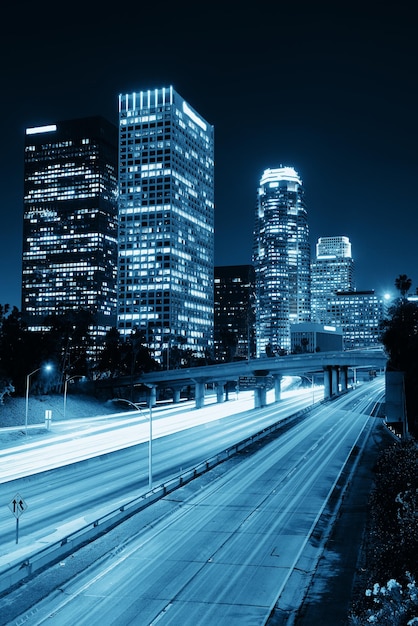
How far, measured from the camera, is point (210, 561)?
27.5 metres

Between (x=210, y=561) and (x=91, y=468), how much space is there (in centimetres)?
2705

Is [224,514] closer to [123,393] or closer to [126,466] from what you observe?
[126,466]

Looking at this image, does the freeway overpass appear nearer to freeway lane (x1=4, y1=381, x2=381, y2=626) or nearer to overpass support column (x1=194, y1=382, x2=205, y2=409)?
overpass support column (x1=194, y1=382, x2=205, y2=409)

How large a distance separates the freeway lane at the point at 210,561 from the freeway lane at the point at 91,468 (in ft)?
14.9

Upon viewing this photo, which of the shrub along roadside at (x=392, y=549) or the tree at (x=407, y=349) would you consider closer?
the shrub along roadside at (x=392, y=549)

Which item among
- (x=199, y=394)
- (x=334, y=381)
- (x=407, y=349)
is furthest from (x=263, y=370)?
(x=407, y=349)

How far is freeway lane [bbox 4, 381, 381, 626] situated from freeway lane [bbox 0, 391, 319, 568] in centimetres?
455

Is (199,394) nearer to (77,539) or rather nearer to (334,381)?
(334,381)

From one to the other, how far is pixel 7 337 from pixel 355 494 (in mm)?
78525

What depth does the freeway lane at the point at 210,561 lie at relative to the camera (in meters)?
21.9

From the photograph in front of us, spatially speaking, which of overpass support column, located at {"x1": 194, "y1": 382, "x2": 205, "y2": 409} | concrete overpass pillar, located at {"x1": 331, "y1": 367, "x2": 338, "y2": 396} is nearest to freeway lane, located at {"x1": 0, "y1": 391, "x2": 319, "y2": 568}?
overpass support column, located at {"x1": 194, "y1": 382, "x2": 205, "y2": 409}

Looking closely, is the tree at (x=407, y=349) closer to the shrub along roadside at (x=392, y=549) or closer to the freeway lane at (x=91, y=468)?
the freeway lane at (x=91, y=468)

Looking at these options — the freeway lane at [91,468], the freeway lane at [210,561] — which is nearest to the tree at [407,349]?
the freeway lane at [91,468]

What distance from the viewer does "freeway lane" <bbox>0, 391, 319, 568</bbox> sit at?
110ft
